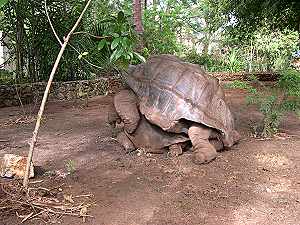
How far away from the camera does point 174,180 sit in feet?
13.5

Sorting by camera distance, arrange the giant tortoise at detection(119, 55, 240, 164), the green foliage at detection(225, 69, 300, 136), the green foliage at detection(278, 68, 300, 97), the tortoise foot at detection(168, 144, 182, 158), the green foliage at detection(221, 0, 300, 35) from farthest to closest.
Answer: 1. the green foliage at detection(221, 0, 300, 35)
2. the green foliage at detection(278, 68, 300, 97)
3. the green foliage at detection(225, 69, 300, 136)
4. the tortoise foot at detection(168, 144, 182, 158)
5. the giant tortoise at detection(119, 55, 240, 164)

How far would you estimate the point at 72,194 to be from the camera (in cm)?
371

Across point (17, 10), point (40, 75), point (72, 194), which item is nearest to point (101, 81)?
point (40, 75)

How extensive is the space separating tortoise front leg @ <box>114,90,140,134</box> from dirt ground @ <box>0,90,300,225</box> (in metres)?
0.35

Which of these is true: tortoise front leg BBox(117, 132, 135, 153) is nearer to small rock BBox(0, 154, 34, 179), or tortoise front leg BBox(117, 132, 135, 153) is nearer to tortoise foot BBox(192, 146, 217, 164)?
tortoise foot BBox(192, 146, 217, 164)

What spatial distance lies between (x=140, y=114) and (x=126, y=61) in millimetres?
1719

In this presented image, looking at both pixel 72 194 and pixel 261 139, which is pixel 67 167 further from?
pixel 261 139

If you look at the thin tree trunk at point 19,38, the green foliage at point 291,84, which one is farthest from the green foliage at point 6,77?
the green foliage at point 291,84

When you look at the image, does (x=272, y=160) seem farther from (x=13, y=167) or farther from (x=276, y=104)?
(x=13, y=167)

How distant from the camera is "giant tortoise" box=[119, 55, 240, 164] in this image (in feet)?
15.3

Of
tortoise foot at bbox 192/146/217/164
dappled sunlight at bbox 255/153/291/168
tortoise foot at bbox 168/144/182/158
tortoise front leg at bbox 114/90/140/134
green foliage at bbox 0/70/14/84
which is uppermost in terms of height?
tortoise front leg at bbox 114/90/140/134

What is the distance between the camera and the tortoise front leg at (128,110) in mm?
4953

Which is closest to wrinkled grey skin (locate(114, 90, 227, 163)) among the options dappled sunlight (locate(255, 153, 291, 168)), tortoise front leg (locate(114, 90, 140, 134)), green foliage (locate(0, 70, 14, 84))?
tortoise front leg (locate(114, 90, 140, 134))

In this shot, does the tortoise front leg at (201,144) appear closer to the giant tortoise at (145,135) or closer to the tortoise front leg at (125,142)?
the giant tortoise at (145,135)
